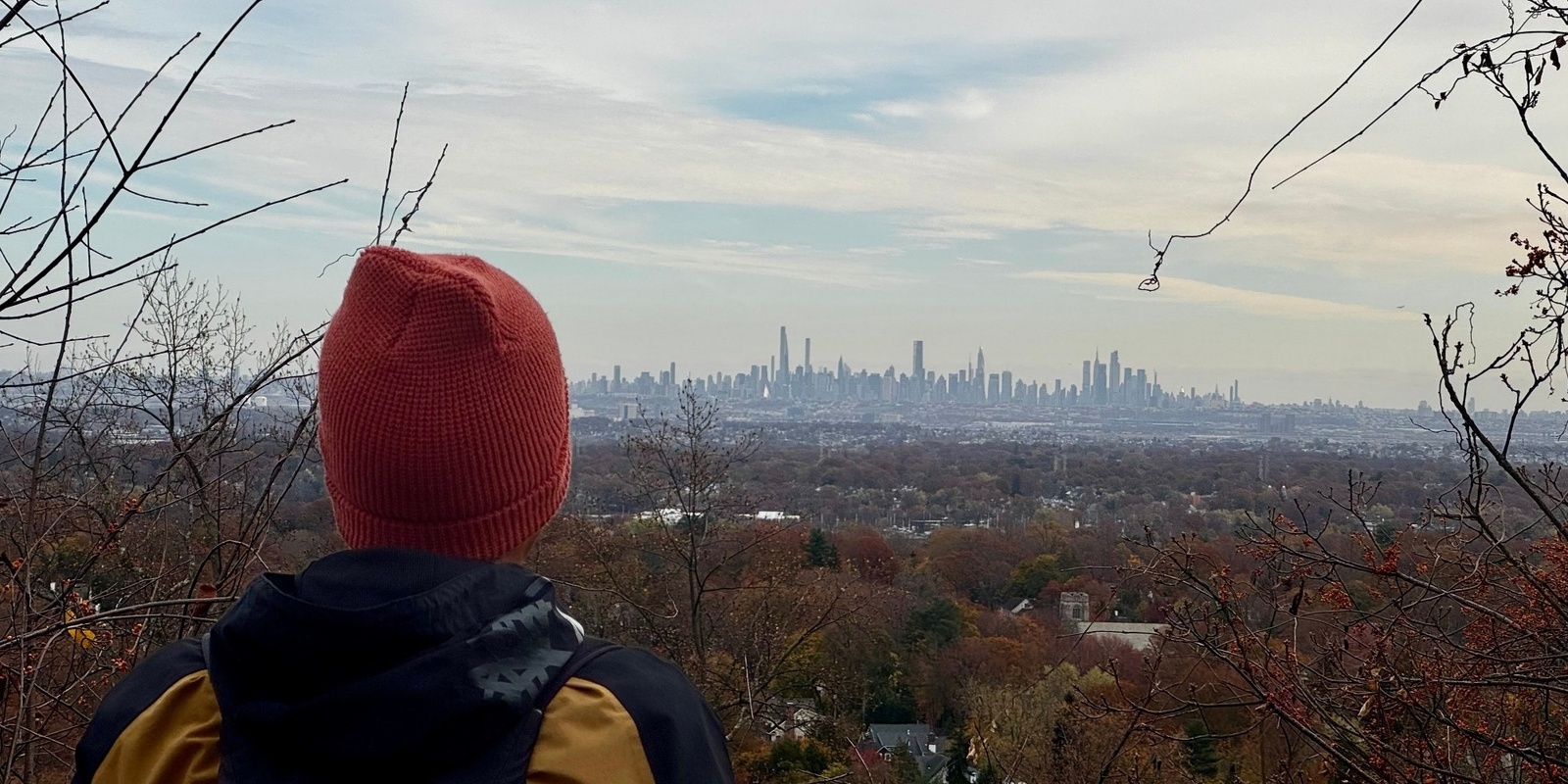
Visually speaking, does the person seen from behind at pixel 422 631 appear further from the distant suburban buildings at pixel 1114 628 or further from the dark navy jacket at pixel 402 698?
the distant suburban buildings at pixel 1114 628

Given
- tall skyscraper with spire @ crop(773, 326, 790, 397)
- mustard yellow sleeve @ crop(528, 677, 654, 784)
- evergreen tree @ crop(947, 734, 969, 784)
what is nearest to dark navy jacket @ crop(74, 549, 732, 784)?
mustard yellow sleeve @ crop(528, 677, 654, 784)

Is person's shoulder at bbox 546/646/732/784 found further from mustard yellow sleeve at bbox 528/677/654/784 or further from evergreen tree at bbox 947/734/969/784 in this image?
evergreen tree at bbox 947/734/969/784

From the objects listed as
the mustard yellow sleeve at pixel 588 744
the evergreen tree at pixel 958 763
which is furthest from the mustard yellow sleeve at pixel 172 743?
the evergreen tree at pixel 958 763

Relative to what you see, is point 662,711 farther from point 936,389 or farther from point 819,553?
point 936,389

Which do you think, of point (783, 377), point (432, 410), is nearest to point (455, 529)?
point (432, 410)

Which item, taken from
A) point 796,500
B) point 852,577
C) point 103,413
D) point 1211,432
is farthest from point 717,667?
point 1211,432

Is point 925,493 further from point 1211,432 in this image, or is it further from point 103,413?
point 103,413
